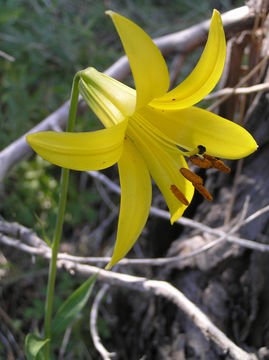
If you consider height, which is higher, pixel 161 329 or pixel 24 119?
pixel 24 119

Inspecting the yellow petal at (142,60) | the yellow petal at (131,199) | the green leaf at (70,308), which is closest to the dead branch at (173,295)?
the green leaf at (70,308)

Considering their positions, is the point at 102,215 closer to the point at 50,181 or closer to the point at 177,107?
the point at 50,181

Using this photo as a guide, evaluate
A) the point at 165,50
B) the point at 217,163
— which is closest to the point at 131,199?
the point at 217,163

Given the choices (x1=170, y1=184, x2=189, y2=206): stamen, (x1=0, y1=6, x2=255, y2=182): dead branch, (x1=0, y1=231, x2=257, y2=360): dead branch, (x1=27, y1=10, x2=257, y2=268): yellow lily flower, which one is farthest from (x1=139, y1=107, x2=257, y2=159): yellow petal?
(x1=0, y1=6, x2=255, y2=182): dead branch

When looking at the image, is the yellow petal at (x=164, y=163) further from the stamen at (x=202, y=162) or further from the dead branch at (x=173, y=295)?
the dead branch at (x=173, y=295)

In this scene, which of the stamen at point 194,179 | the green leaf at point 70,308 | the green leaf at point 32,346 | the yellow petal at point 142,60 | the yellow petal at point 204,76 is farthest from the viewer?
the green leaf at point 70,308

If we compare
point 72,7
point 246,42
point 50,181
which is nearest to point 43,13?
point 72,7

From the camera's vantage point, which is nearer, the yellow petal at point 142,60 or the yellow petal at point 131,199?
the yellow petal at point 142,60
